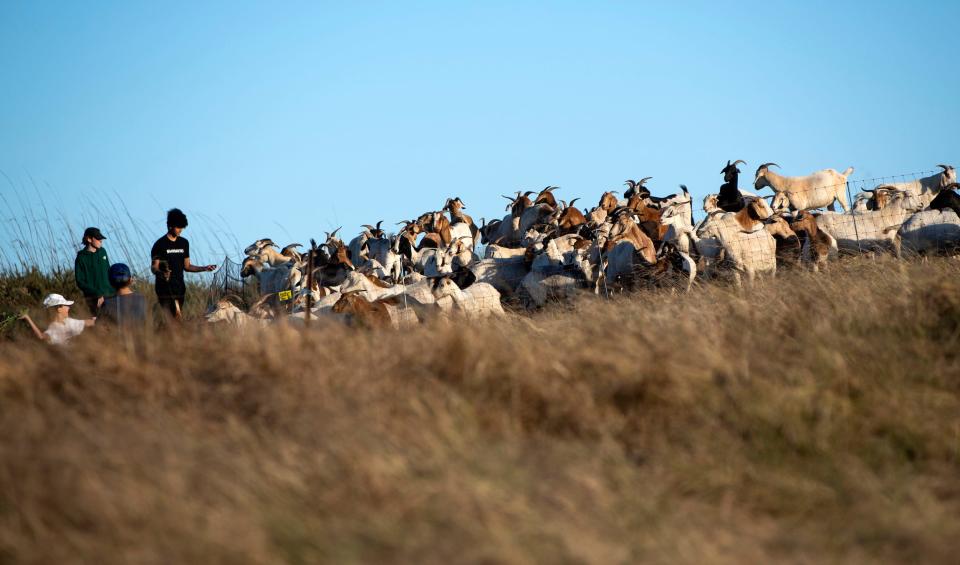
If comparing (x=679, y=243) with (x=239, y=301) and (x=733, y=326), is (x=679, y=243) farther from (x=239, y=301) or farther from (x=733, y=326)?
(x=733, y=326)

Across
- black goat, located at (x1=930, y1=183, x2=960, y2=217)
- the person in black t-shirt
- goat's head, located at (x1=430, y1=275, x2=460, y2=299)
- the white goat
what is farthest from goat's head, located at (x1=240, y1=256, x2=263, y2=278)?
black goat, located at (x1=930, y1=183, x2=960, y2=217)

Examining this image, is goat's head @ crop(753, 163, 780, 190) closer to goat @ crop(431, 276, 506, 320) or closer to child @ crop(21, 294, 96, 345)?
goat @ crop(431, 276, 506, 320)

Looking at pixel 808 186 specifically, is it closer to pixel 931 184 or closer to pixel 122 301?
pixel 931 184

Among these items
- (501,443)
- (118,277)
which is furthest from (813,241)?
(501,443)

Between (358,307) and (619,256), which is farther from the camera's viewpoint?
(619,256)

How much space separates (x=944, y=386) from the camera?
238 inches

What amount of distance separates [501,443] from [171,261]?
27.7ft

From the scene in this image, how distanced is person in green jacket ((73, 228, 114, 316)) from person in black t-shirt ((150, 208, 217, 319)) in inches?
23.3

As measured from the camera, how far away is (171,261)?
12.5 m

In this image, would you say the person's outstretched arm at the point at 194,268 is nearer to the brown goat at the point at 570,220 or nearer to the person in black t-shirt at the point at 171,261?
the person in black t-shirt at the point at 171,261

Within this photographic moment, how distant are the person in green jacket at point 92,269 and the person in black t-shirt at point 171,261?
1.94ft

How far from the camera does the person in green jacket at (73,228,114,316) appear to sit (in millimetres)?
11984

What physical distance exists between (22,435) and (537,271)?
39.2 ft

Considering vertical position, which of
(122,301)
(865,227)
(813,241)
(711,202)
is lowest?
(813,241)
